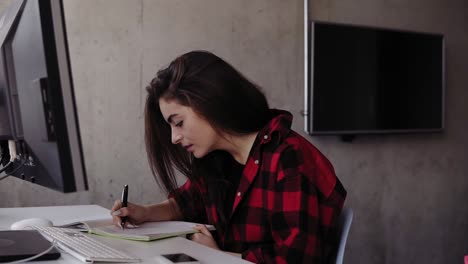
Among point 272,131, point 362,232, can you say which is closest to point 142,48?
point 272,131

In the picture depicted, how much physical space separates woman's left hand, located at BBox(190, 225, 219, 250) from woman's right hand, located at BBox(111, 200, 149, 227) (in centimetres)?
22

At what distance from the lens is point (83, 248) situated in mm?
1106

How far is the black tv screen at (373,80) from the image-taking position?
3090 millimetres

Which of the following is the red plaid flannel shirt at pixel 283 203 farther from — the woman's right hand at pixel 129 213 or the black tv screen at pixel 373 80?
the black tv screen at pixel 373 80

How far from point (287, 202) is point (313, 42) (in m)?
1.79

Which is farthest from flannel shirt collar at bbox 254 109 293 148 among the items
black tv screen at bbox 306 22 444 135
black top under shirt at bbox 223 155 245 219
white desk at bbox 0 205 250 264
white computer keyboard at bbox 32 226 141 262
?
black tv screen at bbox 306 22 444 135

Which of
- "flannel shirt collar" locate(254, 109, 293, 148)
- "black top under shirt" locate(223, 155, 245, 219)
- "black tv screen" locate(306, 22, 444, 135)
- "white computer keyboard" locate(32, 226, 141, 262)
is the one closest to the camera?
"white computer keyboard" locate(32, 226, 141, 262)

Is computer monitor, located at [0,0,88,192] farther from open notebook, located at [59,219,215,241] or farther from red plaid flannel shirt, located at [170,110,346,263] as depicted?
red plaid flannel shirt, located at [170,110,346,263]

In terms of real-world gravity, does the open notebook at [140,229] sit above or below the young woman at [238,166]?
below

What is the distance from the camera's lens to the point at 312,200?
1.39 m

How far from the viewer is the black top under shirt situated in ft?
5.53

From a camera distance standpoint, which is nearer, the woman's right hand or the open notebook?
the open notebook

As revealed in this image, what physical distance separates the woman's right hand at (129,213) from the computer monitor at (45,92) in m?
0.60

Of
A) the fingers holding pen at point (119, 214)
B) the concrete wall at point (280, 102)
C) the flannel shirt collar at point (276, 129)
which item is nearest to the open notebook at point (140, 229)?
the fingers holding pen at point (119, 214)
